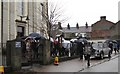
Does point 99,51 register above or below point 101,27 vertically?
below

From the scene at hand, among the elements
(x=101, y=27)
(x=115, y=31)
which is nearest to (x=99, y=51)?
(x=115, y=31)

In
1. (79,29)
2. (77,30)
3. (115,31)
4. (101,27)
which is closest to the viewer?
(115,31)

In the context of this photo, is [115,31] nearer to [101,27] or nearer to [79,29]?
[101,27]

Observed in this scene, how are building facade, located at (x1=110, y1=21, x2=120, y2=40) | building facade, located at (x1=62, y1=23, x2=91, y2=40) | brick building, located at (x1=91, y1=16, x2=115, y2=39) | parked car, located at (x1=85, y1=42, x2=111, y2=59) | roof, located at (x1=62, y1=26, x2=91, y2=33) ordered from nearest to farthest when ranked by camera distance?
parked car, located at (x1=85, y1=42, x2=111, y2=59), building facade, located at (x1=110, y1=21, x2=120, y2=40), brick building, located at (x1=91, y1=16, x2=115, y2=39), building facade, located at (x1=62, y1=23, x2=91, y2=40), roof, located at (x1=62, y1=26, x2=91, y2=33)

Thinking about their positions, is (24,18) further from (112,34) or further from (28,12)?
(112,34)

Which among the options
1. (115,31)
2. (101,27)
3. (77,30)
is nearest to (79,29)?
(77,30)

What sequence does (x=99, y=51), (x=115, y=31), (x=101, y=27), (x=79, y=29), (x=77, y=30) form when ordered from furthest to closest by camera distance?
(x=79, y=29) < (x=77, y=30) < (x=101, y=27) < (x=115, y=31) < (x=99, y=51)

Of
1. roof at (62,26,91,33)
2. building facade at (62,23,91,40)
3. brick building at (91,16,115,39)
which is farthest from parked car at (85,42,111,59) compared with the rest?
roof at (62,26,91,33)

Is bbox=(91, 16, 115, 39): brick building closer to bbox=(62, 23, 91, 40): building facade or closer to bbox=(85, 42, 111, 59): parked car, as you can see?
bbox=(62, 23, 91, 40): building facade

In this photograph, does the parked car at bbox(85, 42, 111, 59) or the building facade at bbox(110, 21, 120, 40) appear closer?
the parked car at bbox(85, 42, 111, 59)

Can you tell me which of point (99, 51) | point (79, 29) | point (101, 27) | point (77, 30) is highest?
point (101, 27)

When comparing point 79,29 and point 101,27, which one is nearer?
point 101,27

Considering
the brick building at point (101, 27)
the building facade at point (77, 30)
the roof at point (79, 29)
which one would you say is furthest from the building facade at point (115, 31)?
the roof at point (79, 29)

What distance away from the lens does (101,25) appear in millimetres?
99500
